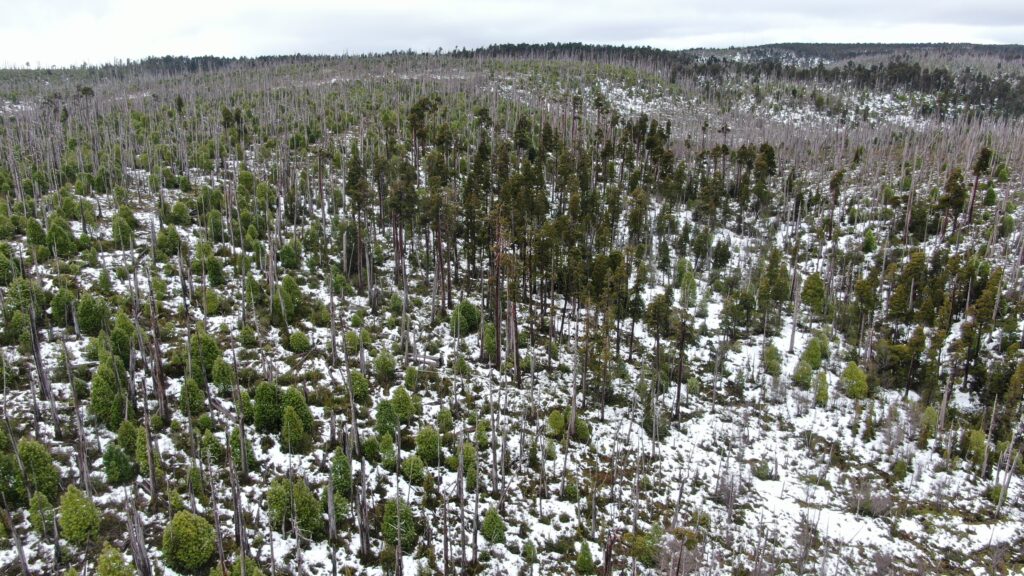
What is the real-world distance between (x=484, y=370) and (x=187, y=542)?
2003cm

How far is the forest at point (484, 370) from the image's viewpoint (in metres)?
21.6

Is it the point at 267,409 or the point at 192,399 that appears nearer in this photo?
the point at 192,399

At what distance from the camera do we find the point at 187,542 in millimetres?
17922

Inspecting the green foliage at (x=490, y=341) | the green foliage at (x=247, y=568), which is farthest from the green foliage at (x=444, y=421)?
the green foliage at (x=247, y=568)

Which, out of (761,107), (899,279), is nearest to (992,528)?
(899,279)

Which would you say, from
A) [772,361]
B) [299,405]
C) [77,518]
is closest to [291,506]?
[299,405]

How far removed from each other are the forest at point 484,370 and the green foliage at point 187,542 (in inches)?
3.1

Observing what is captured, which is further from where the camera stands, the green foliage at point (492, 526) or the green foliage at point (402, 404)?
the green foliage at point (402, 404)

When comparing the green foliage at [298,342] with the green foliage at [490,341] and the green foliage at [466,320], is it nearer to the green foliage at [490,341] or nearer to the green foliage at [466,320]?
the green foliage at [466,320]

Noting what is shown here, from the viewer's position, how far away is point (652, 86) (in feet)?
482

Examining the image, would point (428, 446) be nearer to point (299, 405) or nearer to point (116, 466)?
point (299, 405)

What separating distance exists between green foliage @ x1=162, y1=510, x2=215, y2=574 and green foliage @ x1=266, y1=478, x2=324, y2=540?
2.39 meters

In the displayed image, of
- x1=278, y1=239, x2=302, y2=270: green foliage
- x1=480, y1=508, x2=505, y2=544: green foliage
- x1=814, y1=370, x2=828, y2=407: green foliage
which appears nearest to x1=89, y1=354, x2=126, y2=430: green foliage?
x1=480, y1=508, x2=505, y2=544: green foliage

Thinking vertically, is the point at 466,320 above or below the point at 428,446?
above
